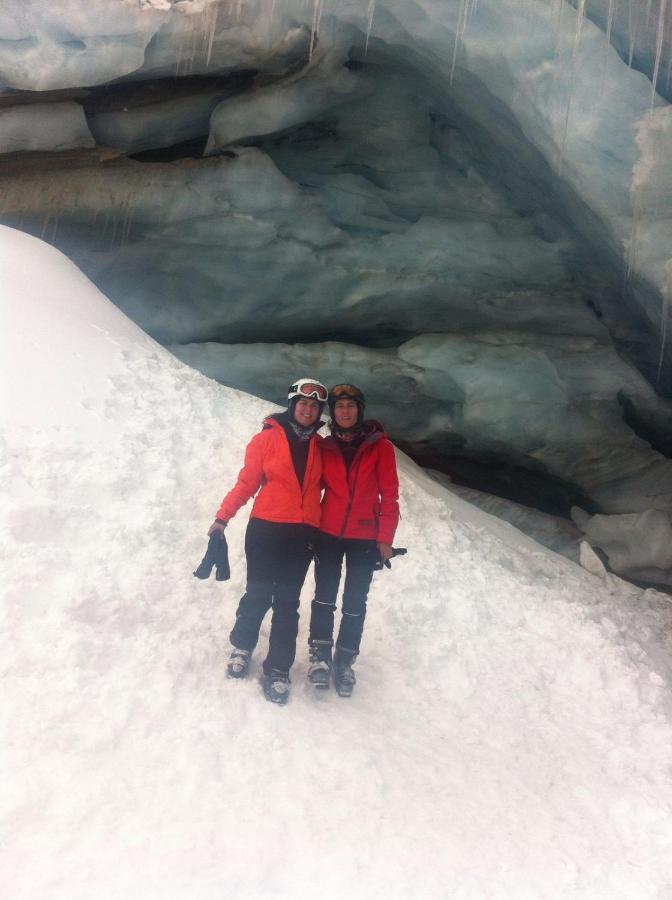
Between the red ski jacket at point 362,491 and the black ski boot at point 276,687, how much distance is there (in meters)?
0.88

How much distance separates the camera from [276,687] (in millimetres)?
4043

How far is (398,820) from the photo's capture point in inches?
134

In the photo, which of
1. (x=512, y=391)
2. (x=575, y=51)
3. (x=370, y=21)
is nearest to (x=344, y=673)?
(x=575, y=51)

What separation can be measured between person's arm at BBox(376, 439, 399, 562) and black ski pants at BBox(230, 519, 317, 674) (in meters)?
0.53

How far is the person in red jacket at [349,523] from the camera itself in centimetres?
439

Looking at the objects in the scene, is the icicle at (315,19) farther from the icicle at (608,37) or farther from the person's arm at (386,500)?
the person's arm at (386,500)

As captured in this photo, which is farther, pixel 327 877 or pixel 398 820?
pixel 398 820

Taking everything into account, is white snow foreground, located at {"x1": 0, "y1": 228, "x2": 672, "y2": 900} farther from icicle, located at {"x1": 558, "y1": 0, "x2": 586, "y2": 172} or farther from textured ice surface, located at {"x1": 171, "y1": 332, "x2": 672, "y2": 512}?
icicle, located at {"x1": 558, "y1": 0, "x2": 586, "y2": 172}

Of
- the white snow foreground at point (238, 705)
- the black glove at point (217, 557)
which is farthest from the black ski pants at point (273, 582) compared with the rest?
the white snow foreground at point (238, 705)

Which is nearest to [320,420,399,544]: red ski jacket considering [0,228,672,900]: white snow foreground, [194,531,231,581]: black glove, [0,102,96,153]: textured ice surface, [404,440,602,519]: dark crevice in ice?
[194,531,231,581]: black glove

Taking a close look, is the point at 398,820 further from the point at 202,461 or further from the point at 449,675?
the point at 202,461

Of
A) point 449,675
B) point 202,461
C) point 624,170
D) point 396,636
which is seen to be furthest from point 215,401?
point 624,170

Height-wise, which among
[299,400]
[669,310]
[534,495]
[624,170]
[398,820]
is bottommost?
[534,495]

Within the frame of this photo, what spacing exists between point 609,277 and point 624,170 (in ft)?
7.05
